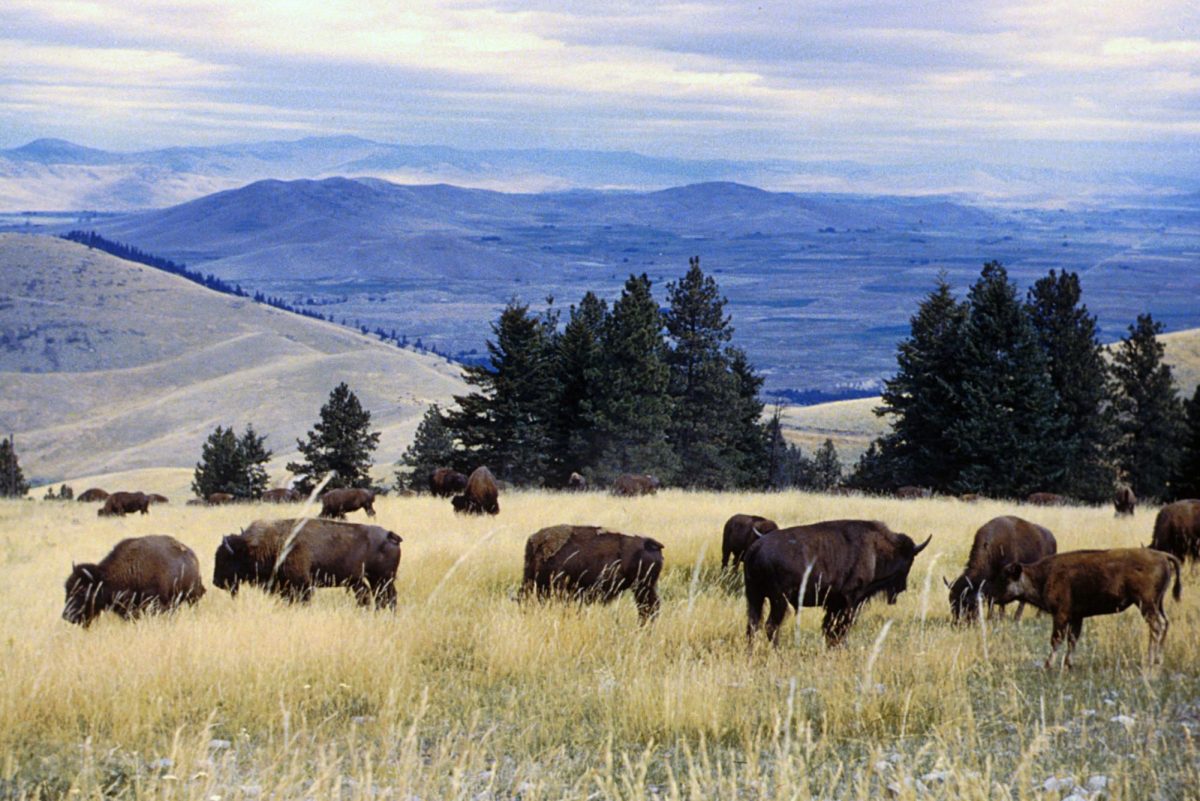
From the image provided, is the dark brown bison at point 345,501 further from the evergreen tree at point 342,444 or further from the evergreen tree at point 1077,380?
the evergreen tree at point 1077,380

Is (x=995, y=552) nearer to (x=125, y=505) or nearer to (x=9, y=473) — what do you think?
(x=125, y=505)

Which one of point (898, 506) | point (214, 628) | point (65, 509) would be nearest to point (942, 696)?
point (214, 628)

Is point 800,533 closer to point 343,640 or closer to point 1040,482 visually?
point 343,640

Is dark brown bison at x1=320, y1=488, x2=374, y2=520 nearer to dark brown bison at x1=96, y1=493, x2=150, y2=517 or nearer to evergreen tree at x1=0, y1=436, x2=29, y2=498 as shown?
dark brown bison at x1=96, y1=493, x2=150, y2=517

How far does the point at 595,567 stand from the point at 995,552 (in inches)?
182

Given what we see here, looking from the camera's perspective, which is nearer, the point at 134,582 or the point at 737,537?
the point at 134,582

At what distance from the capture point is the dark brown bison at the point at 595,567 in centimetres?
1182

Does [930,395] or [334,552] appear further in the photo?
[930,395]

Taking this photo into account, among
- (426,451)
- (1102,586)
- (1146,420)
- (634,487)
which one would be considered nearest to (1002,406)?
(1146,420)

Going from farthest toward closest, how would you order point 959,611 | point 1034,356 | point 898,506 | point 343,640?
point 1034,356 < point 898,506 < point 959,611 < point 343,640

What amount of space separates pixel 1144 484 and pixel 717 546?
168 feet

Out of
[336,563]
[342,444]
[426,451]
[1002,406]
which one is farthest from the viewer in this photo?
[426,451]

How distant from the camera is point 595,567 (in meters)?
12.0

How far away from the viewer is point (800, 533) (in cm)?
1064
